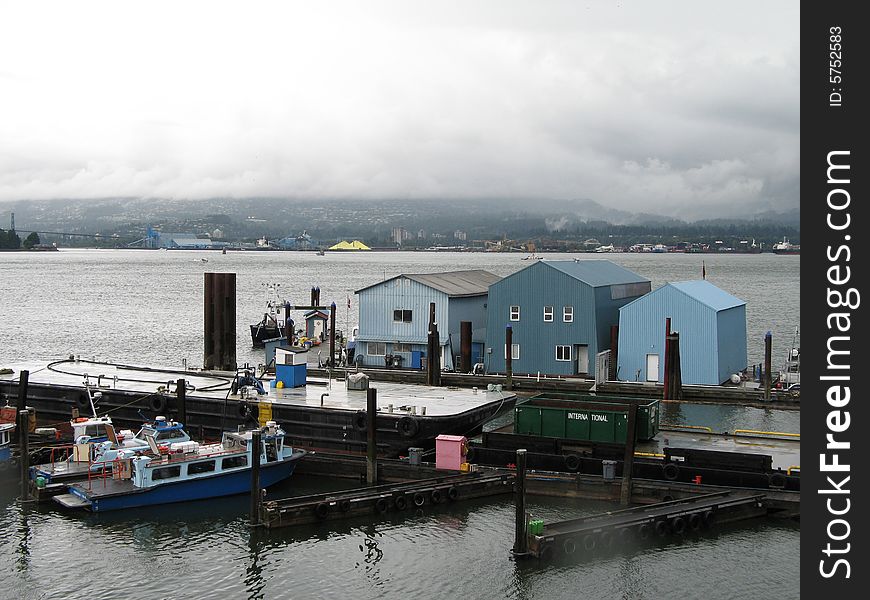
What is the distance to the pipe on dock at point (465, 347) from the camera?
2090 inches

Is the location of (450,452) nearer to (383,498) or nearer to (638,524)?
(383,498)

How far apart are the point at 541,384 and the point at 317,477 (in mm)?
14806

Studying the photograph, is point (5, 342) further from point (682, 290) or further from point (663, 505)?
point (663, 505)

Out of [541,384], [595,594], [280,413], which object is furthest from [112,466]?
[541,384]

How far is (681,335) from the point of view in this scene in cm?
5053

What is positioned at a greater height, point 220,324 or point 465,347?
point 220,324

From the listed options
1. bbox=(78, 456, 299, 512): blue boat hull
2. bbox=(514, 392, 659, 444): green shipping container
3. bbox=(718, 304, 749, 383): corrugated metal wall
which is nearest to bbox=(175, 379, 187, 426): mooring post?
bbox=(78, 456, 299, 512): blue boat hull

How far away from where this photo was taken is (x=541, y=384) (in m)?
48.1

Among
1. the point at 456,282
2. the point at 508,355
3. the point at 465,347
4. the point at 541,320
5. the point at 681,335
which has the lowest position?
the point at 508,355

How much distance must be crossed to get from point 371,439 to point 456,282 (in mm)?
25399

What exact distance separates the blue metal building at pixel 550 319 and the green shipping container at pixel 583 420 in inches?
523

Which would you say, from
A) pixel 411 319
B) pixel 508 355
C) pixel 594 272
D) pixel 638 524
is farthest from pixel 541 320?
pixel 638 524

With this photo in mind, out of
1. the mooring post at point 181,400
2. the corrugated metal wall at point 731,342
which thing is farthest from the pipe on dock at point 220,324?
the corrugated metal wall at point 731,342

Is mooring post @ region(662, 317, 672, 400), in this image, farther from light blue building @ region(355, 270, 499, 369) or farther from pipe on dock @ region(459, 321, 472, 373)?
light blue building @ region(355, 270, 499, 369)
